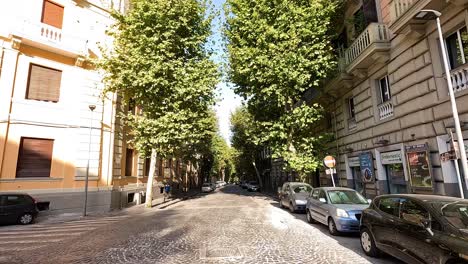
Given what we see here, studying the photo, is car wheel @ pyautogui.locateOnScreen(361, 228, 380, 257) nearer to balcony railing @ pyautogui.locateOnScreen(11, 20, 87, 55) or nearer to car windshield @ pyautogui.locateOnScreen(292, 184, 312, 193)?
car windshield @ pyautogui.locateOnScreen(292, 184, 312, 193)

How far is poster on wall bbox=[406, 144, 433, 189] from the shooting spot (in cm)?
987

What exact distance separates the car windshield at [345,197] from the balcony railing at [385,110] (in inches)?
164

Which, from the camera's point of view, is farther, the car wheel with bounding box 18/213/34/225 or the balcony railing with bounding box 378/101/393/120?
the car wheel with bounding box 18/213/34/225

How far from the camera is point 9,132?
14891 mm

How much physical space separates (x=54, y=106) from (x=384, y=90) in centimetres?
1746

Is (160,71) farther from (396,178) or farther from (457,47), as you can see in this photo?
(457,47)

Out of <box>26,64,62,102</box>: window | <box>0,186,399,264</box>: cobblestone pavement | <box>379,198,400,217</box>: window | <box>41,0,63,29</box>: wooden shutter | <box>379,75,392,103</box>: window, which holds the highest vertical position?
<box>41,0,63,29</box>: wooden shutter

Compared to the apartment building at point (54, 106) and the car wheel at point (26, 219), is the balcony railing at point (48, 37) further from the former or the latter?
the car wheel at point (26, 219)

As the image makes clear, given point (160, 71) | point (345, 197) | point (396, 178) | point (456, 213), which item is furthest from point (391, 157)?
point (160, 71)

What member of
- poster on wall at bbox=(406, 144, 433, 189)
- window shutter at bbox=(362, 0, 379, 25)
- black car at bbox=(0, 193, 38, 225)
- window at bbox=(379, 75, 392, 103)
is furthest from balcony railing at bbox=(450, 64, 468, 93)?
black car at bbox=(0, 193, 38, 225)

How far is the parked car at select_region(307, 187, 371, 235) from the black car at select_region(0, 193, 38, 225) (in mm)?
12333

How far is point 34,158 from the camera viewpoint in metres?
15.8

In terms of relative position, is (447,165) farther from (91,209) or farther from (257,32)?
(91,209)

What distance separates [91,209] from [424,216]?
16857 millimetres
